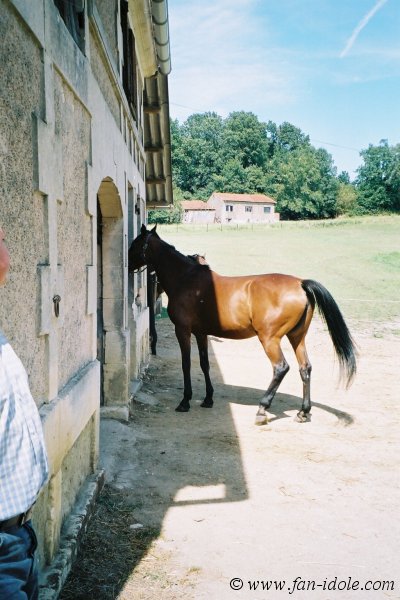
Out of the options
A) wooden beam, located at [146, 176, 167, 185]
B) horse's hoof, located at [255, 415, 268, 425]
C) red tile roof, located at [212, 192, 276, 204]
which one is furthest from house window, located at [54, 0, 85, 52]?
red tile roof, located at [212, 192, 276, 204]

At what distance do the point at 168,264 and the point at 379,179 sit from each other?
2772 inches

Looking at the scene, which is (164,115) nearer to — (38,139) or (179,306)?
(179,306)

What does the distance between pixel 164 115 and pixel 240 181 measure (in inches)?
2542

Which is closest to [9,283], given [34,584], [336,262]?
[34,584]

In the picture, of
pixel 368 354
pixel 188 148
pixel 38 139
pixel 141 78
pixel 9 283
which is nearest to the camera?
pixel 9 283

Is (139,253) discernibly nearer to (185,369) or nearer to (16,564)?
(185,369)

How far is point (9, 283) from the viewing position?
2037mm

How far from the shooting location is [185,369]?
661 centimetres

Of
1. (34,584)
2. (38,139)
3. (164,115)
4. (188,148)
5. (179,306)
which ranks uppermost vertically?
(188,148)

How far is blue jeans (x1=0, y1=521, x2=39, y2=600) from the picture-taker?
4.78 ft

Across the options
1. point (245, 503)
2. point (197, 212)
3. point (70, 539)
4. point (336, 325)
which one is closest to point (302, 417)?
point (336, 325)

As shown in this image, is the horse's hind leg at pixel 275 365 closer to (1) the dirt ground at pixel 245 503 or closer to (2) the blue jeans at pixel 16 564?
(1) the dirt ground at pixel 245 503

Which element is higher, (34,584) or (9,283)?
(9,283)

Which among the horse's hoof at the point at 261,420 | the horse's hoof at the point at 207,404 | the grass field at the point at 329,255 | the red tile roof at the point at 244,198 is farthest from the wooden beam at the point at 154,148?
the red tile roof at the point at 244,198
